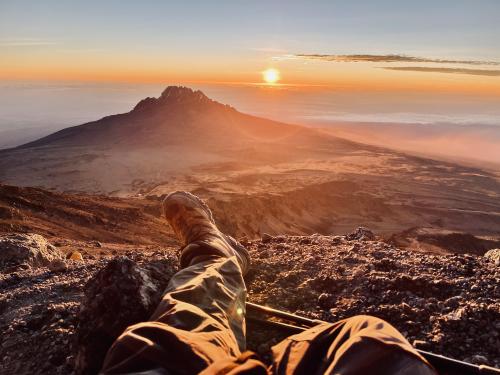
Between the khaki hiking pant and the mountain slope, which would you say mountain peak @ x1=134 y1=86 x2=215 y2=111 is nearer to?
the mountain slope

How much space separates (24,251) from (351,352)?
487cm

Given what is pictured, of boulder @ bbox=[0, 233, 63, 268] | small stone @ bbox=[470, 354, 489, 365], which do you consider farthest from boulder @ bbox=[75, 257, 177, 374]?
boulder @ bbox=[0, 233, 63, 268]

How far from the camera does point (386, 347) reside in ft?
4.74

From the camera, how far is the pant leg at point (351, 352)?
1.40 meters

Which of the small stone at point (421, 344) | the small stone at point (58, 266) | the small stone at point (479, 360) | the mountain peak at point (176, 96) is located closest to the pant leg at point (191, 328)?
the small stone at point (421, 344)

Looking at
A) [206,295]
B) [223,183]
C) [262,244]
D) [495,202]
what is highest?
[206,295]

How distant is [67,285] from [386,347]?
304 cm

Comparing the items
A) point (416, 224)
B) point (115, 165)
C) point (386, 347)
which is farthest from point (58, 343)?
point (115, 165)

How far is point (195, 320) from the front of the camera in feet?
6.40

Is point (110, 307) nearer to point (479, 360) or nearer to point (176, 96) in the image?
point (479, 360)

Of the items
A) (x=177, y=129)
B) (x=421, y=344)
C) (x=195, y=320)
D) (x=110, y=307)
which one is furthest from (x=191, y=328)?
(x=177, y=129)

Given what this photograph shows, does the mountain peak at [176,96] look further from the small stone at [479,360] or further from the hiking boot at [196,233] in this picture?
the small stone at [479,360]

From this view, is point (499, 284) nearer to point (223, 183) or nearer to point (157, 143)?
point (223, 183)

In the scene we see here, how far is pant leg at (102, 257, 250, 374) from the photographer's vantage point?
1.53 metres
